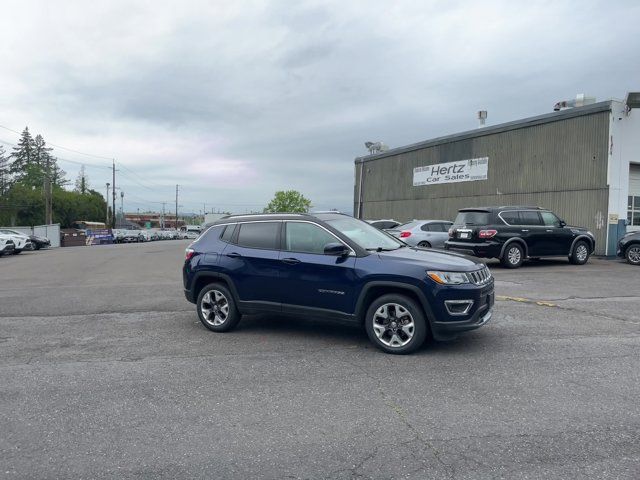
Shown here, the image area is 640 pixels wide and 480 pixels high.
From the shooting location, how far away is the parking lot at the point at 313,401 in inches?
138

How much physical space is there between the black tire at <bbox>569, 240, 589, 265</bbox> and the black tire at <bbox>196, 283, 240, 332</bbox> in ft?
42.4

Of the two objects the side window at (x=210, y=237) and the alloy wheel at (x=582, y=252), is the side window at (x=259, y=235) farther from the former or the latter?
the alloy wheel at (x=582, y=252)

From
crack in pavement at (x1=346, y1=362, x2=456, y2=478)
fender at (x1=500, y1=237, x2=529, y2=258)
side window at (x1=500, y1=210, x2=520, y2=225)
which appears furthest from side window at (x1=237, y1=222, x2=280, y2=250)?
side window at (x1=500, y1=210, x2=520, y2=225)

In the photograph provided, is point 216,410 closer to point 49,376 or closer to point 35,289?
point 49,376

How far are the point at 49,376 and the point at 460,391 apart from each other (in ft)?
13.7

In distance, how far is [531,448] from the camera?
3637 millimetres

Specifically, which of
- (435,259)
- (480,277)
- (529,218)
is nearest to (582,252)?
(529,218)

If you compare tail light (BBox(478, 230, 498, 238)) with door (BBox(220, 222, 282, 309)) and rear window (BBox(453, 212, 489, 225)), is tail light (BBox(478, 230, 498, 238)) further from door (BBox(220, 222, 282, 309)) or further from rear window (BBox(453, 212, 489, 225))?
door (BBox(220, 222, 282, 309))

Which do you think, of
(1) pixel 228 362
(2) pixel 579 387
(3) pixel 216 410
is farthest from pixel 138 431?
(2) pixel 579 387

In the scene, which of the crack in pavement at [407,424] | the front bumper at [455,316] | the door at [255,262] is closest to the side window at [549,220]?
the front bumper at [455,316]

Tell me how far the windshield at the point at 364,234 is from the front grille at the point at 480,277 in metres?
1.13

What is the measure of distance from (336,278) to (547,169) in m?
18.1

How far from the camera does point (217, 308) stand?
7.23 metres

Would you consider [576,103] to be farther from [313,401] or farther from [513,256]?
[313,401]
